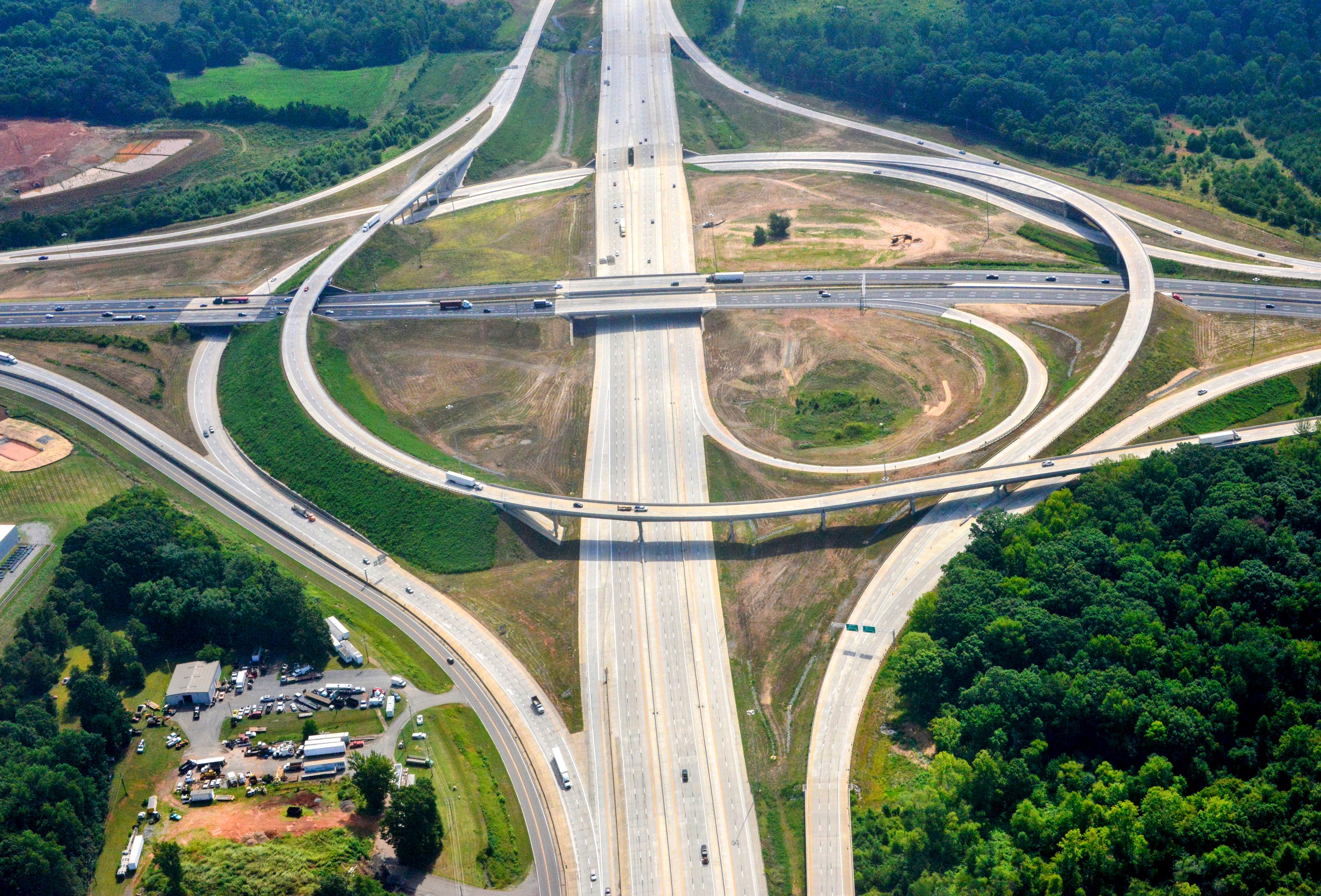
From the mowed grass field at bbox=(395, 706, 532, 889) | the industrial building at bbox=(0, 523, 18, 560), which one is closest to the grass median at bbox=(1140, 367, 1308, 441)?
the mowed grass field at bbox=(395, 706, 532, 889)

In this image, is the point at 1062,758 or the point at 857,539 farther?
the point at 857,539

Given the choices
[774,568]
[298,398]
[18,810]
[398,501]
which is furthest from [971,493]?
[18,810]

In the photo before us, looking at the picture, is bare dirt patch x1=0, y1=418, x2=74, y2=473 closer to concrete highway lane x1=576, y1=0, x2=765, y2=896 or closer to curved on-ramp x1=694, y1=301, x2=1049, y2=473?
concrete highway lane x1=576, y1=0, x2=765, y2=896

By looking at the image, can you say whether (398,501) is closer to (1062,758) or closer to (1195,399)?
(1062,758)

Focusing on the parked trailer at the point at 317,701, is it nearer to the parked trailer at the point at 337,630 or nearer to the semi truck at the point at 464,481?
the parked trailer at the point at 337,630

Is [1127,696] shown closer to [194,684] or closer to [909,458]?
[909,458]
